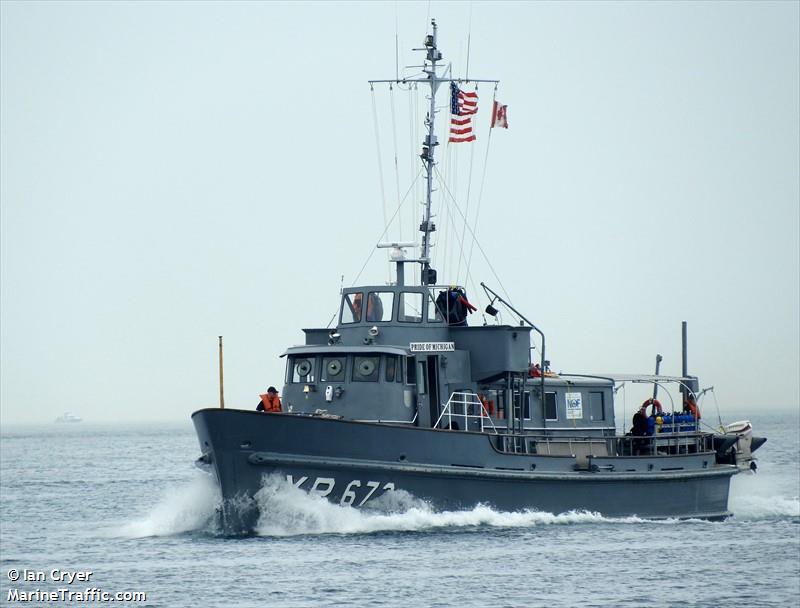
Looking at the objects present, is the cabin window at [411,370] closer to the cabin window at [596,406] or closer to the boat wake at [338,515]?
the boat wake at [338,515]

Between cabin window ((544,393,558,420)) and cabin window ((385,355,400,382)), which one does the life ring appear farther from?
cabin window ((385,355,400,382))

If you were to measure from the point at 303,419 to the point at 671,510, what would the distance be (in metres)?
10.3

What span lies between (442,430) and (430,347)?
2.29 m

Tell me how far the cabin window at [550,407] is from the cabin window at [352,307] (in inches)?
197

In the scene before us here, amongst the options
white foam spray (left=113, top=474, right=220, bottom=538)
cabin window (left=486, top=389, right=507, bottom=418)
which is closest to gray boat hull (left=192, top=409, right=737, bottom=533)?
white foam spray (left=113, top=474, right=220, bottom=538)

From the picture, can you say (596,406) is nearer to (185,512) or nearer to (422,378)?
(422,378)

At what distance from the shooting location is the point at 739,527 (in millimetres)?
31359

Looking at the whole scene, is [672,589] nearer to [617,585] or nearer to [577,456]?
[617,585]

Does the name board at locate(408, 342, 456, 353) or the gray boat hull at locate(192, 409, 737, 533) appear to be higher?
the name board at locate(408, 342, 456, 353)

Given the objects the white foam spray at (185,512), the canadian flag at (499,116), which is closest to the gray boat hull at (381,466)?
the white foam spray at (185,512)

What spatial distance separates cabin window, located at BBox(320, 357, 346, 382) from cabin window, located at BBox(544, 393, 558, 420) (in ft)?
17.8

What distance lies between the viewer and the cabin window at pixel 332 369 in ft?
94.4

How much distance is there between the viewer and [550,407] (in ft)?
103

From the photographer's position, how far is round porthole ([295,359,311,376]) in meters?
29.2
